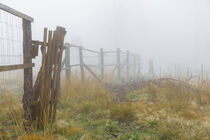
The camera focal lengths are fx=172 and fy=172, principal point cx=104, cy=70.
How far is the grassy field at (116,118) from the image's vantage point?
2.69 metres

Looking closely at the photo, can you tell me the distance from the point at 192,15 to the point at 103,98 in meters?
173

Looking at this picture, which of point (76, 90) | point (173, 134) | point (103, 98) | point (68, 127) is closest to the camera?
point (173, 134)

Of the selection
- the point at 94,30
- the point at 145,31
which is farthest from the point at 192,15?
the point at 94,30

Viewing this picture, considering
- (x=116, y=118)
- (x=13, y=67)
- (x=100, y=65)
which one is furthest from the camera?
(x=100, y=65)

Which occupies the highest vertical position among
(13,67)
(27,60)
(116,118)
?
(27,60)

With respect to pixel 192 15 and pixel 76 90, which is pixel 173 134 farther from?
pixel 192 15

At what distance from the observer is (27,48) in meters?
2.71

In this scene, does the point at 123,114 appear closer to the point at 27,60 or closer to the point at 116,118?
the point at 116,118

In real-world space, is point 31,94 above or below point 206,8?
below

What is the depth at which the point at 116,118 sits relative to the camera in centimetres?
371

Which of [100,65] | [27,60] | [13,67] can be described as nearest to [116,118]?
[27,60]

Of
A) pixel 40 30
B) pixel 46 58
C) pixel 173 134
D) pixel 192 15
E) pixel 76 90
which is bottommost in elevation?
pixel 173 134

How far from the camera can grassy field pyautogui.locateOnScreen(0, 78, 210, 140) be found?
2.69 m

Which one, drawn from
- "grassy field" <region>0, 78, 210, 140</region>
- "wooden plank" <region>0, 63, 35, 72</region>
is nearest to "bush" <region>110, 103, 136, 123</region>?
"grassy field" <region>0, 78, 210, 140</region>
